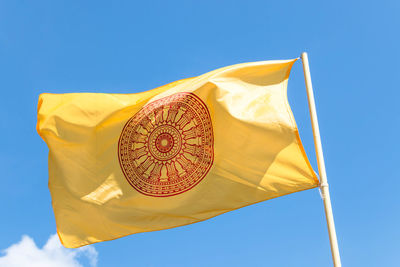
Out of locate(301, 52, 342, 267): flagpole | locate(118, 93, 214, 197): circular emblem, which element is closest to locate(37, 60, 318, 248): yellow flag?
locate(118, 93, 214, 197): circular emblem

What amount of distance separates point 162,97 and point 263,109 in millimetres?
2784

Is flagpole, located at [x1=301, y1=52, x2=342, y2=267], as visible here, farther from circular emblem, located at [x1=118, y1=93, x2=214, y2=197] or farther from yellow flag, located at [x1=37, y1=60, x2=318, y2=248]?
circular emblem, located at [x1=118, y1=93, x2=214, y2=197]

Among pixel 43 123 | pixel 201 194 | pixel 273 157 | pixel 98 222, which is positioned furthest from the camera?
pixel 43 123

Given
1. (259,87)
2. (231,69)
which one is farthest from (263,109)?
(231,69)

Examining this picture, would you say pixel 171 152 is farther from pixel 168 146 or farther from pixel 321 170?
pixel 321 170

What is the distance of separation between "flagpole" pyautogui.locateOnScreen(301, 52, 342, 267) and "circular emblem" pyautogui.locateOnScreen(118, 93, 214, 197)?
247cm

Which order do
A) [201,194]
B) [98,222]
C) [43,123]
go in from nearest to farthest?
[201,194] → [98,222] → [43,123]

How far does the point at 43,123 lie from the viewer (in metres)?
12.2

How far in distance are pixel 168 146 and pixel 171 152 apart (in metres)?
0.17

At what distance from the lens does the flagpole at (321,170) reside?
823 cm

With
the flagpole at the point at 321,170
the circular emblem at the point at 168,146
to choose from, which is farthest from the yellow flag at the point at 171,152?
the flagpole at the point at 321,170

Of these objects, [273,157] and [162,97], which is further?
[162,97]

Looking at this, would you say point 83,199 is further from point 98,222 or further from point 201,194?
point 201,194

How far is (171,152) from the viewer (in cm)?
1120
